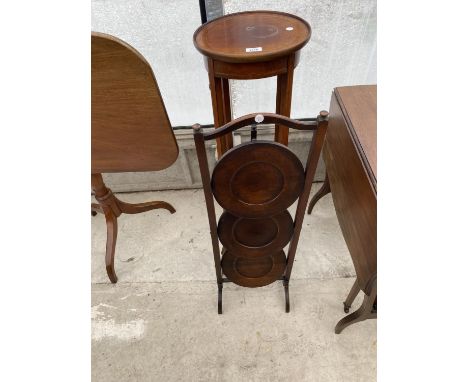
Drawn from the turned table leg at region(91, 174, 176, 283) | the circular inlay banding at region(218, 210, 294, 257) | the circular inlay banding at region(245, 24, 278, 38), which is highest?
the circular inlay banding at region(245, 24, 278, 38)

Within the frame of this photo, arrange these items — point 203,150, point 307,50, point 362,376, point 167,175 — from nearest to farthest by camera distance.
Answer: point 203,150, point 362,376, point 307,50, point 167,175

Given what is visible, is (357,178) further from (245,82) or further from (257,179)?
(245,82)

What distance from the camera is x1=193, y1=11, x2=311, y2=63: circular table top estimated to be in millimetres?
999

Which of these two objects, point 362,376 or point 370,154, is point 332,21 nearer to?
point 370,154

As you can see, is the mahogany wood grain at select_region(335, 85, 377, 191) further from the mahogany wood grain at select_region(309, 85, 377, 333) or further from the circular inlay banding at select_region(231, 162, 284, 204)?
the circular inlay banding at select_region(231, 162, 284, 204)

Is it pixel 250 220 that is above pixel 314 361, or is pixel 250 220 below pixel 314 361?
above

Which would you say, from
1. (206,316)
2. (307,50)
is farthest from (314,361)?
(307,50)

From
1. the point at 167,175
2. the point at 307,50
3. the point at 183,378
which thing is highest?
the point at 307,50

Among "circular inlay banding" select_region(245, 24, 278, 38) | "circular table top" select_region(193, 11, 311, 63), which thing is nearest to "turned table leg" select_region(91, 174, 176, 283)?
"circular table top" select_region(193, 11, 311, 63)

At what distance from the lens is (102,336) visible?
1464 mm

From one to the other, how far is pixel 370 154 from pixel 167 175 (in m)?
1.33

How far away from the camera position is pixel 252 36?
1.09 metres

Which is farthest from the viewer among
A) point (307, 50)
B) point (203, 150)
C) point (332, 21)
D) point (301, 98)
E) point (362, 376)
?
point (301, 98)

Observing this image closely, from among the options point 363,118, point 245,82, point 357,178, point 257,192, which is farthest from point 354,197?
point 245,82
